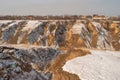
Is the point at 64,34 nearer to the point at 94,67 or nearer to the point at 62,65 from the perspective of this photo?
the point at 62,65

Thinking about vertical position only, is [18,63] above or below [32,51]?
above

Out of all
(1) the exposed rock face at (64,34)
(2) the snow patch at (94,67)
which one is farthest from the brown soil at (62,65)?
(1) the exposed rock face at (64,34)

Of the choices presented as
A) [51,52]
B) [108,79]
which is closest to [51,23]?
[51,52]

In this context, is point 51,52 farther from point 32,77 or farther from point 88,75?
point 32,77

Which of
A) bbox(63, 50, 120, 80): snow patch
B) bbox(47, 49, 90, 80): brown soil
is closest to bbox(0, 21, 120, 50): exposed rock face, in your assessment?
bbox(47, 49, 90, 80): brown soil

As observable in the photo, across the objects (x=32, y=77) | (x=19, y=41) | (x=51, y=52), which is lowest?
(x=19, y=41)
